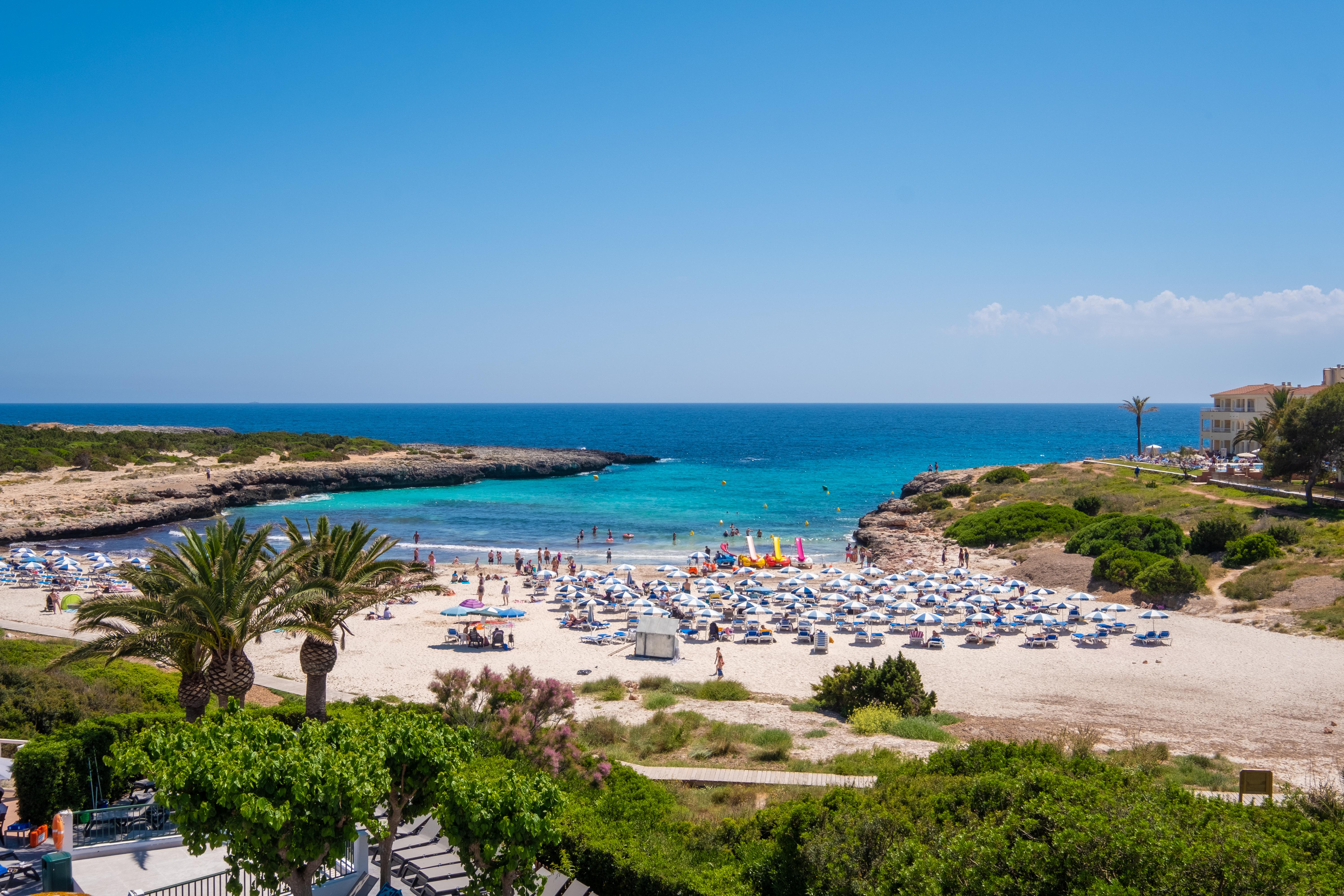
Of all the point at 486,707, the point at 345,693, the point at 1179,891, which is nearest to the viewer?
the point at 1179,891

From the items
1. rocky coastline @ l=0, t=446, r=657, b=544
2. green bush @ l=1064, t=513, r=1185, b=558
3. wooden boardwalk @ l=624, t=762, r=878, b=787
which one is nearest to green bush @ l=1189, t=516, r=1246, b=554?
green bush @ l=1064, t=513, r=1185, b=558

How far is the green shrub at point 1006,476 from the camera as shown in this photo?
64.2m

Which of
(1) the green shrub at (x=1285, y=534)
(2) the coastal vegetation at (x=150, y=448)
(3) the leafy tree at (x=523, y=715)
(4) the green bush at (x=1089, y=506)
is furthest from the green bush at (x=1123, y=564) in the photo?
(2) the coastal vegetation at (x=150, y=448)

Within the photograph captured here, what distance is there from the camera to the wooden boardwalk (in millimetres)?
13719

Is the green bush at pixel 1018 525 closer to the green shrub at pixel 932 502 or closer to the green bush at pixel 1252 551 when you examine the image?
the green shrub at pixel 932 502

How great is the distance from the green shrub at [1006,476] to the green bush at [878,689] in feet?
154

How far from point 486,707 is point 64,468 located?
7341cm

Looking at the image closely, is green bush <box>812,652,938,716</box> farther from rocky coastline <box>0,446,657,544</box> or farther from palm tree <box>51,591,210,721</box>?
rocky coastline <box>0,446,657,544</box>

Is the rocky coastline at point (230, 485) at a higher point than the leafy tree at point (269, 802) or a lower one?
lower

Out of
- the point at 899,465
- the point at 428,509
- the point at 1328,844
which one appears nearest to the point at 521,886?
the point at 1328,844

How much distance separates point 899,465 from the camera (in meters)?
109

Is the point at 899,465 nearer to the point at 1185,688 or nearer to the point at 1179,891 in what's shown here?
the point at 1185,688

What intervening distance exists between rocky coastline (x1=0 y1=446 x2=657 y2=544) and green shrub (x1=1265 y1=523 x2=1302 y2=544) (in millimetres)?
63472

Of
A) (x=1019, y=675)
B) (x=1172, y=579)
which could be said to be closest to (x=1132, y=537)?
(x=1172, y=579)
